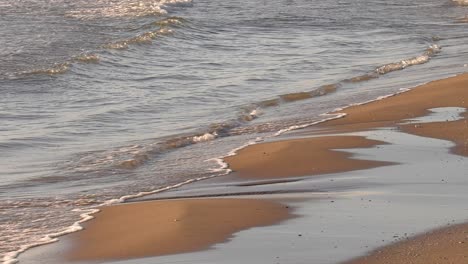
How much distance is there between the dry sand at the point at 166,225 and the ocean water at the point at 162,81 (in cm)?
33

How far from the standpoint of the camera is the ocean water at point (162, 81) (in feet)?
31.2

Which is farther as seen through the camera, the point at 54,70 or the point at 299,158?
the point at 54,70

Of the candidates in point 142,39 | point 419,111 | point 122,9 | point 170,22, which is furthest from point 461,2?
point 419,111

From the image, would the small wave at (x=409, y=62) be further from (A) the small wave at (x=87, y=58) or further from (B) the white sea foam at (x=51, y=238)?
(B) the white sea foam at (x=51, y=238)

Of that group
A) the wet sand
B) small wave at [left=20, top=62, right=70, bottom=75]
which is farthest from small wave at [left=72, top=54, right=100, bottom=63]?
the wet sand

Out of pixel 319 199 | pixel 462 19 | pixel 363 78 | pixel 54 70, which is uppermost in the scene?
pixel 319 199

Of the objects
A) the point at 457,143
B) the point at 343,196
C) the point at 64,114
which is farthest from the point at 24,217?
the point at 64,114

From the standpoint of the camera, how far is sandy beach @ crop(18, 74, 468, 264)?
652cm

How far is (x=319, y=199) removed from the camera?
7.82 meters

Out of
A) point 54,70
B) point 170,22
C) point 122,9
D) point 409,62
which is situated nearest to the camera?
point 54,70

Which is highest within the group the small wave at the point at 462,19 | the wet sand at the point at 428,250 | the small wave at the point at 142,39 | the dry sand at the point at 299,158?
the wet sand at the point at 428,250

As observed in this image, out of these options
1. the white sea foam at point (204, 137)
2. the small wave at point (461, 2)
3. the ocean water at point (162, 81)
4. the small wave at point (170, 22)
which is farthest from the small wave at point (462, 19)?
the white sea foam at point (204, 137)

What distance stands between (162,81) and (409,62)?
4761mm

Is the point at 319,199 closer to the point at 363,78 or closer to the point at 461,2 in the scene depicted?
the point at 363,78
